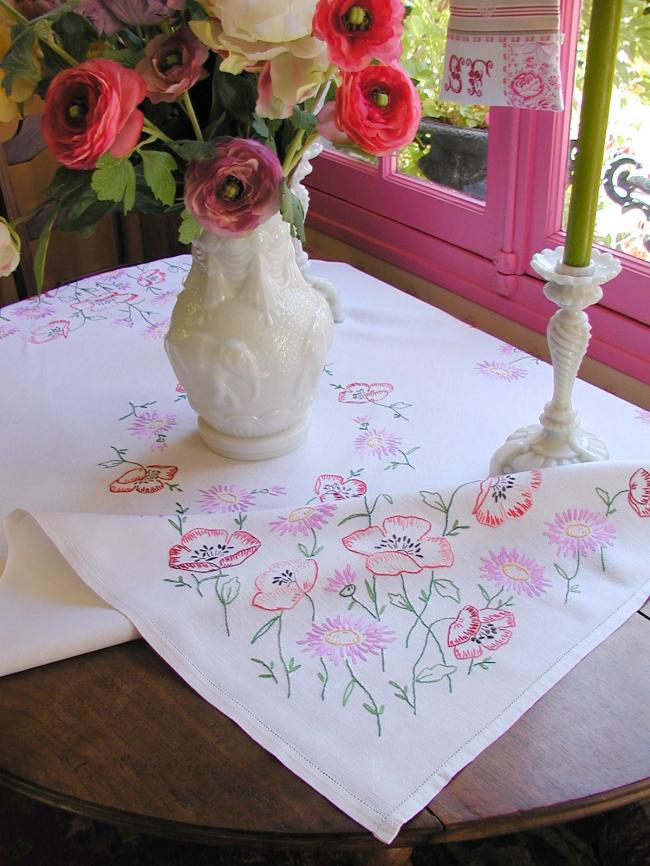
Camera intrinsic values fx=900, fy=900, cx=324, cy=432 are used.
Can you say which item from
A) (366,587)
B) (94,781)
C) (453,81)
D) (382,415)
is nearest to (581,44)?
(453,81)

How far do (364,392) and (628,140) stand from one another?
0.52 metres

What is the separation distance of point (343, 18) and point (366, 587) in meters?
0.49

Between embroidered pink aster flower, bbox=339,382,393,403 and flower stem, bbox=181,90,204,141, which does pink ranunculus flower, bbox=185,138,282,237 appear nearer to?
flower stem, bbox=181,90,204,141

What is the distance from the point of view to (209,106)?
3.03ft

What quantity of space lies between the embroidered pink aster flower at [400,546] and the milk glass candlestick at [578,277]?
0.55 ft

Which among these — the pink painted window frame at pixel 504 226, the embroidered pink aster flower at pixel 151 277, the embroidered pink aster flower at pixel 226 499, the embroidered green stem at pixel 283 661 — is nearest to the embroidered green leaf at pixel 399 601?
the embroidered green stem at pixel 283 661

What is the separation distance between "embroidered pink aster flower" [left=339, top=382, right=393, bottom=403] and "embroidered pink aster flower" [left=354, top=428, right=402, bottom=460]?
0.09m

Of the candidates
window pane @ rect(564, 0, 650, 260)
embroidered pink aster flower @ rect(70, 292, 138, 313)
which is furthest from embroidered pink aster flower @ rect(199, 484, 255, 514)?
window pane @ rect(564, 0, 650, 260)

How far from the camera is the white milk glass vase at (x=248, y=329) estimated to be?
97 centimetres

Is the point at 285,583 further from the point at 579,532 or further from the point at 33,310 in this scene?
the point at 33,310

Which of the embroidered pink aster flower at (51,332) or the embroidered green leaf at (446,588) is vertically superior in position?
the embroidered green leaf at (446,588)

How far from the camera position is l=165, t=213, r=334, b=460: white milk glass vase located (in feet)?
3.17

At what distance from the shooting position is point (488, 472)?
40.6 inches

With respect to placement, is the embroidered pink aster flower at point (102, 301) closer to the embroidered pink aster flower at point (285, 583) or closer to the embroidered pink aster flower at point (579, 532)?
the embroidered pink aster flower at point (285, 583)
